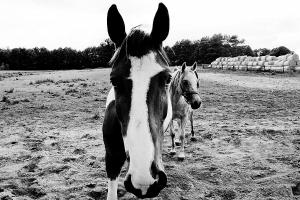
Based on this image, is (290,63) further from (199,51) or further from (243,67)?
(199,51)

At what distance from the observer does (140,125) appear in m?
2.21

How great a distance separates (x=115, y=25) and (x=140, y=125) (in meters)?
1.06

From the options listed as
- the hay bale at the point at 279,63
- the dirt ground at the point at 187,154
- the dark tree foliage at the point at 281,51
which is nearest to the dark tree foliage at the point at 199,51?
the dark tree foliage at the point at 281,51

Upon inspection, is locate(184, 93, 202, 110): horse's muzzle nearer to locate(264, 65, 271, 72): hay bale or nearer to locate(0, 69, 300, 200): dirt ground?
locate(0, 69, 300, 200): dirt ground

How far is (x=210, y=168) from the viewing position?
204 inches

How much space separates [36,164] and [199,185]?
9.65 ft

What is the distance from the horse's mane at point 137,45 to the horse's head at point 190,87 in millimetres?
3330

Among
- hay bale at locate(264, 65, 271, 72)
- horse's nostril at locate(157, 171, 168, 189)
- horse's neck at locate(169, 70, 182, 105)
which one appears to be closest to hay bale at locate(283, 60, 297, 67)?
hay bale at locate(264, 65, 271, 72)

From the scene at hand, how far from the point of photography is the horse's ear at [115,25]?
269cm

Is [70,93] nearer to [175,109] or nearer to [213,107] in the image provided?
[213,107]

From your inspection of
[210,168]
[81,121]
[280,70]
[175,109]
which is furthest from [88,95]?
[280,70]

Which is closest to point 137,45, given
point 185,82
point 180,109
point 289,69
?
point 185,82

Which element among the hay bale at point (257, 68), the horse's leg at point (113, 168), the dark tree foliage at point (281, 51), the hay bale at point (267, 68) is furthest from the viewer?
the dark tree foliage at point (281, 51)

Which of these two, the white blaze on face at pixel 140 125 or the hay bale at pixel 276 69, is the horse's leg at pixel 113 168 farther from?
the hay bale at pixel 276 69
